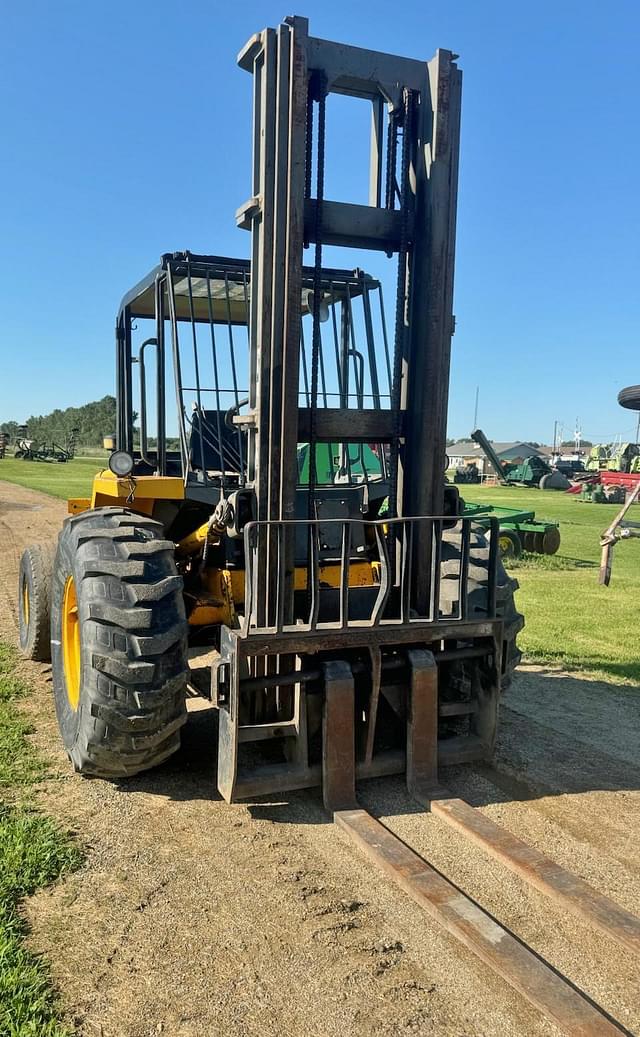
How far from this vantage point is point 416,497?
4668mm

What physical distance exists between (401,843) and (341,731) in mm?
652

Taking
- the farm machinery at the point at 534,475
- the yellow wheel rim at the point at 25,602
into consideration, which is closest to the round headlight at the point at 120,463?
the yellow wheel rim at the point at 25,602

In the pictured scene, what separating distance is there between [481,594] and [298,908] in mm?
2459

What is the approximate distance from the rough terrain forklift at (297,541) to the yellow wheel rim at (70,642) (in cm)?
2

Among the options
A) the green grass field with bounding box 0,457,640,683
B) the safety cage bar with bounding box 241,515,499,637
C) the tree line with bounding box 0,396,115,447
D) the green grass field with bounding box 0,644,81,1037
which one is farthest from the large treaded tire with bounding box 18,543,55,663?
the tree line with bounding box 0,396,115,447

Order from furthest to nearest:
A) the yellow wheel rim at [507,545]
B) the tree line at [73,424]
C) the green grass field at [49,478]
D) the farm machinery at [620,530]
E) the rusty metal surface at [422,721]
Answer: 1. the tree line at [73,424]
2. the green grass field at [49,478]
3. the yellow wheel rim at [507,545]
4. the farm machinery at [620,530]
5. the rusty metal surface at [422,721]

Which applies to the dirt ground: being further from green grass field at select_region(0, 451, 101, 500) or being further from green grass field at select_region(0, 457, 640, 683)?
green grass field at select_region(0, 451, 101, 500)

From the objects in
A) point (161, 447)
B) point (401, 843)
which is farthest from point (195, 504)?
point (401, 843)

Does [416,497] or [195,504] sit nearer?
[416,497]

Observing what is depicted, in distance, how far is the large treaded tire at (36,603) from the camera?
6.34 metres

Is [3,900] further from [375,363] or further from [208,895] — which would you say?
[375,363]

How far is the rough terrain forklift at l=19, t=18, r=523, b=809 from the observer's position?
3893 millimetres

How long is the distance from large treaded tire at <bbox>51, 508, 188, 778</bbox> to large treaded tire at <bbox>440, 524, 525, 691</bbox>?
1.68 m

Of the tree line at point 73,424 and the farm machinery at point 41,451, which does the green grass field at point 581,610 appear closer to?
the farm machinery at point 41,451
